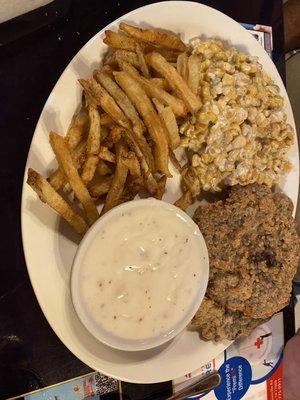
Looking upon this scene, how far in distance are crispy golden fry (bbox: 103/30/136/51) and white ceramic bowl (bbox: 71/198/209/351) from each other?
0.47 metres

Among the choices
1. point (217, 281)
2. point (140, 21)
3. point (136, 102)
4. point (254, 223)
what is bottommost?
point (217, 281)

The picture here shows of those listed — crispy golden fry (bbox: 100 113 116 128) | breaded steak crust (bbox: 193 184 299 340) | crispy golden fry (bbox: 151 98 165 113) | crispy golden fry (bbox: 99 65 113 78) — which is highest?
crispy golden fry (bbox: 99 65 113 78)

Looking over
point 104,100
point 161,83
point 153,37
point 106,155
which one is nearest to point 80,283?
point 106,155

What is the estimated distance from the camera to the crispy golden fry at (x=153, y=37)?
1.63m

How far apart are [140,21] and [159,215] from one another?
0.67m

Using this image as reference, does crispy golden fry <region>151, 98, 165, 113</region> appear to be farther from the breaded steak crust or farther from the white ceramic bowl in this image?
the breaded steak crust

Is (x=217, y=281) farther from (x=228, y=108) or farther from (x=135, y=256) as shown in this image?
(x=228, y=108)

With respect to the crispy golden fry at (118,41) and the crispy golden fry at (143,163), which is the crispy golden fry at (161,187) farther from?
→ the crispy golden fry at (118,41)

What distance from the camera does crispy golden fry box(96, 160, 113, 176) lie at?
168 centimetres

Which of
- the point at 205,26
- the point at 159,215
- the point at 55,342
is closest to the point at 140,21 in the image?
the point at 205,26

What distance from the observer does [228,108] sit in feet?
5.63

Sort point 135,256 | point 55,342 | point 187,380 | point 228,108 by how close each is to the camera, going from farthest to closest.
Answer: point 187,380 → point 55,342 → point 228,108 → point 135,256

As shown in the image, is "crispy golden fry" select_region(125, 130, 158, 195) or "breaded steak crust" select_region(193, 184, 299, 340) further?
"breaded steak crust" select_region(193, 184, 299, 340)

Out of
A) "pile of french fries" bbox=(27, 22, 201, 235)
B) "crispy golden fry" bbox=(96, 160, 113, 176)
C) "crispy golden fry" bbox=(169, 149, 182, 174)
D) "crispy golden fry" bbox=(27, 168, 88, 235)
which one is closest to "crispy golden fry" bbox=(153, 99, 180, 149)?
"pile of french fries" bbox=(27, 22, 201, 235)
